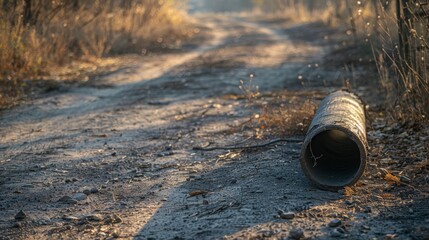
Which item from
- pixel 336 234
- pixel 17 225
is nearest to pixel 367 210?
pixel 336 234

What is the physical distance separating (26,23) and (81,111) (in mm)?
4348

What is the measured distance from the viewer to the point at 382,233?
4.15 meters

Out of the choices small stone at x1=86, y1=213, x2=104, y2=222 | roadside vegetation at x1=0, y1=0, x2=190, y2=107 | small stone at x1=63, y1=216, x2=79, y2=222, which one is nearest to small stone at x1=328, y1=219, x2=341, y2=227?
small stone at x1=86, y1=213, x2=104, y2=222

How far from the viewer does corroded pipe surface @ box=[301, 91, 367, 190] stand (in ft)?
16.3

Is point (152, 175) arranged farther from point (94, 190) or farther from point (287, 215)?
point (287, 215)

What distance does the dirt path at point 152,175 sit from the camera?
173 inches

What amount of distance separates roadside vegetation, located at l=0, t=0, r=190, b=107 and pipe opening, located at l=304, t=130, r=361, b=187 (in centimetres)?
553

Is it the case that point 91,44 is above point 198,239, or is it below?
below

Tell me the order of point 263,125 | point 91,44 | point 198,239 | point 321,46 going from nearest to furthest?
point 198,239 < point 263,125 < point 91,44 < point 321,46

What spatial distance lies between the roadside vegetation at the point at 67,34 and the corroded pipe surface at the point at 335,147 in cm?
554

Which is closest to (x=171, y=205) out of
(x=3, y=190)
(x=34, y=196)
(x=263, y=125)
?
(x=34, y=196)

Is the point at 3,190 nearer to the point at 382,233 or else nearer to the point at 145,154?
the point at 145,154

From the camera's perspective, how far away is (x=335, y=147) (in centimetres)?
584

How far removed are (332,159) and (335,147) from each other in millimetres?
244
